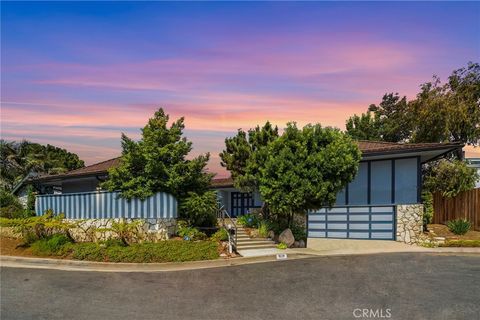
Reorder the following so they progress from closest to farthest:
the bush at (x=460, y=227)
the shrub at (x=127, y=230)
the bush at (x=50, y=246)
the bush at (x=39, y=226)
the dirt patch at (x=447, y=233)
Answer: the bush at (x=50, y=246) < the shrub at (x=127, y=230) < the bush at (x=39, y=226) < the dirt patch at (x=447, y=233) < the bush at (x=460, y=227)

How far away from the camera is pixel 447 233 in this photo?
20391mm

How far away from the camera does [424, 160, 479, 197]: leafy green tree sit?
75.2ft

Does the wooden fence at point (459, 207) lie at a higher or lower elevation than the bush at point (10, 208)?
higher

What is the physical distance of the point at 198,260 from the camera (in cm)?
1395

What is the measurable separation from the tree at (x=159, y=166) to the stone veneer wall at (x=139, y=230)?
3.71ft

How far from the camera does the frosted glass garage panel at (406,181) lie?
2028 centimetres

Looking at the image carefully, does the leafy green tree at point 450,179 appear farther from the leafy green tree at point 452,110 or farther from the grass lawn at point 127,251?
the grass lawn at point 127,251

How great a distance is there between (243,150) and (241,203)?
32.9 feet

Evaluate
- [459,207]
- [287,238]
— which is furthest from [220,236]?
[459,207]

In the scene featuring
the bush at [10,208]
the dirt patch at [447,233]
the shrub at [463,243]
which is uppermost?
the bush at [10,208]

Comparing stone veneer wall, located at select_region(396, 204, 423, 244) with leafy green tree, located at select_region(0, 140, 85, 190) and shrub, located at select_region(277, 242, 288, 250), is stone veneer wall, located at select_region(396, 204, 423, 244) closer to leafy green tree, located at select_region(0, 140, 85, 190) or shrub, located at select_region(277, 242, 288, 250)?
shrub, located at select_region(277, 242, 288, 250)

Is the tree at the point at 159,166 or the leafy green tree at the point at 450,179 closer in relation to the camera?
the tree at the point at 159,166

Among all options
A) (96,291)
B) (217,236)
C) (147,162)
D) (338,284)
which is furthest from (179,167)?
(338,284)

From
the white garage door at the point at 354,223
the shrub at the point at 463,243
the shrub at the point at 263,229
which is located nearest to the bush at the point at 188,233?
the shrub at the point at 263,229
